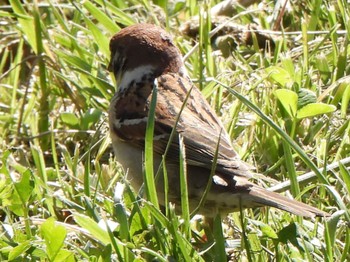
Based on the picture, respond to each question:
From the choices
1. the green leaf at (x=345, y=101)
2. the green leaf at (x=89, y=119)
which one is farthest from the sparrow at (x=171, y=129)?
the green leaf at (x=345, y=101)

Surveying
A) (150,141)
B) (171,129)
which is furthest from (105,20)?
(150,141)

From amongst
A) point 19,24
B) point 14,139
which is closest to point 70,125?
point 14,139

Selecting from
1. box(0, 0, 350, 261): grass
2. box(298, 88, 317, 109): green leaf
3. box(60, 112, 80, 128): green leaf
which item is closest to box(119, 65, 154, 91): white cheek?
box(0, 0, 350, 261): grass

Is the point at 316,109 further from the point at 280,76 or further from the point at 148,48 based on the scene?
the point at 148,48

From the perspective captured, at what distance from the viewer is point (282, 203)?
11.5 ft

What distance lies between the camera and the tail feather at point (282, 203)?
3.43m

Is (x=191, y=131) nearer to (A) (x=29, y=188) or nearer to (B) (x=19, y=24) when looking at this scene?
(A) (x=29, y=188)

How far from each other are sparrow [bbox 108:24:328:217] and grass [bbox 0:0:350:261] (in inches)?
4.4

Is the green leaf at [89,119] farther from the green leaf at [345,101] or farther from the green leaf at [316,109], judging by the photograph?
the green leaf at [345,101]

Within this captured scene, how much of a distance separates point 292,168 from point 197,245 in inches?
18.3

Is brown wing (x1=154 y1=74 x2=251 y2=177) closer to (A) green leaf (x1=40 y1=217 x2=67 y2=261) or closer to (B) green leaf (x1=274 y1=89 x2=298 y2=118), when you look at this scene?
(B) green leaf (x1=274 y1=89 x2=298 y2=118)

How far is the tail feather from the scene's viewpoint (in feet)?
11.2

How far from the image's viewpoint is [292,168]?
365 centimetres

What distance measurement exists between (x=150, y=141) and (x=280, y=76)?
1281 mm
